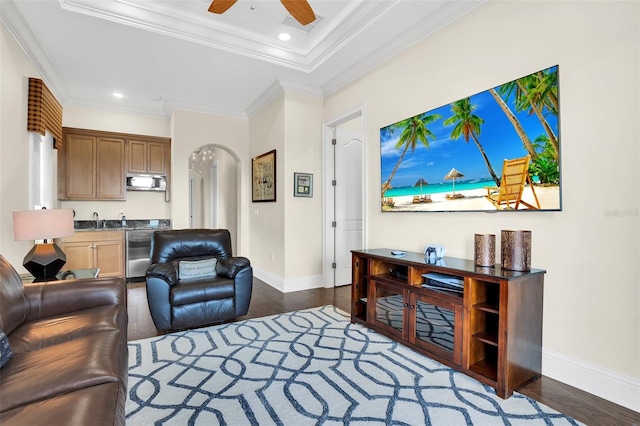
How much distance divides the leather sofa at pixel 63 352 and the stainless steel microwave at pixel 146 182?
3.63 m

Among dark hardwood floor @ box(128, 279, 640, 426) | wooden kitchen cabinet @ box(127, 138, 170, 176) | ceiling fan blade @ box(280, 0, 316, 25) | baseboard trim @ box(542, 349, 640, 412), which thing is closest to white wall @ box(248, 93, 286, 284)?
dark hardwood floor @ box(128, 279, 640, 426)

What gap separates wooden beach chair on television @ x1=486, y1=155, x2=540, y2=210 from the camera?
2.19 m

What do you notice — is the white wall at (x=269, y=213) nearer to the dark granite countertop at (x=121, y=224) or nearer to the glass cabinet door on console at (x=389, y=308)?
the dark granite countertop at (x=121, y=224)

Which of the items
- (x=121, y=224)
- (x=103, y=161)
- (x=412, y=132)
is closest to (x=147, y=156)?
(x=103, y=161)

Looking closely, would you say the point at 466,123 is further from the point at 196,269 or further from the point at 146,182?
the point at 146,182

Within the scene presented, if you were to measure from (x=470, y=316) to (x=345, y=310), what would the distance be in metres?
1.68

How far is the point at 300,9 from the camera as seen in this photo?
2.34 meters

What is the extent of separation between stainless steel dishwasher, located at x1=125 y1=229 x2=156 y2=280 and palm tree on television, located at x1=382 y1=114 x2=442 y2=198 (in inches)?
158

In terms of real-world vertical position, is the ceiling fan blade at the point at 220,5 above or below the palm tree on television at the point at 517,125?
above

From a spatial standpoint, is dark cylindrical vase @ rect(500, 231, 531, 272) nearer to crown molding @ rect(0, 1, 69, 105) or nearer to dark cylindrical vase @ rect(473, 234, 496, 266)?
dark cylindrical vase @ rect(473, 234, 496, 266)

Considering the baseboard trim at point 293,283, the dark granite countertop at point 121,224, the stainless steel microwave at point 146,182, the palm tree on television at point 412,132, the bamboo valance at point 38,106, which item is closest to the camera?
the palm tree on television at point 412,132

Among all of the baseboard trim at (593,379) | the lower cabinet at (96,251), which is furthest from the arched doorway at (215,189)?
the baseboard trim at (593,379)

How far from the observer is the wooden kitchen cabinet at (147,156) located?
5.36 m

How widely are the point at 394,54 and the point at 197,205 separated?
6.73 metres
